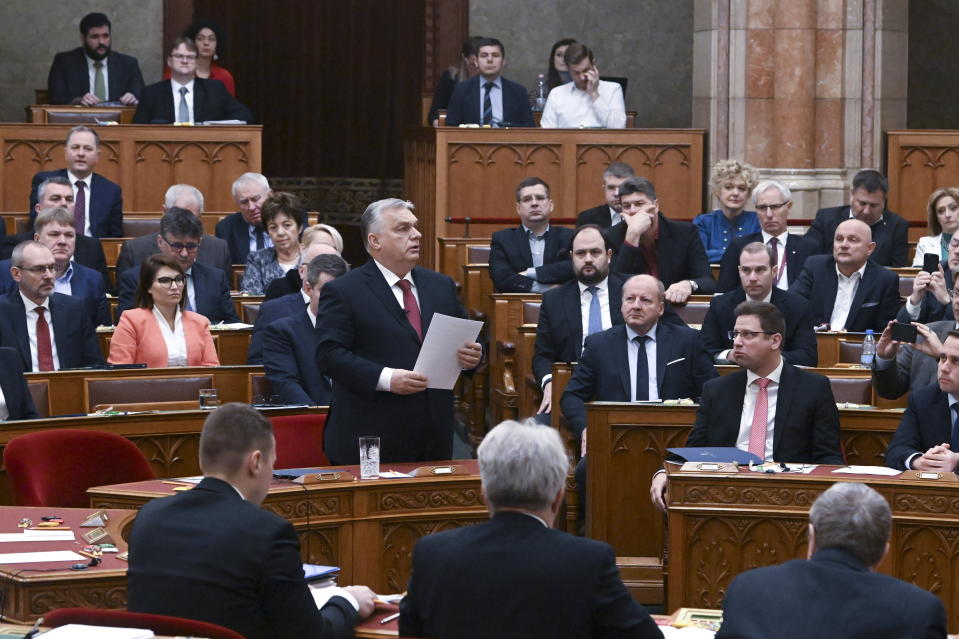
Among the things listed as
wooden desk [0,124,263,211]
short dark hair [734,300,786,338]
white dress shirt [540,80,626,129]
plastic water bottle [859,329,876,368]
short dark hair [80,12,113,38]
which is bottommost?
plastic water bottle [859,329,876,368]

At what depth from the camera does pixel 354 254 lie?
16641 millimetres

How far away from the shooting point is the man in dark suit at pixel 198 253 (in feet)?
30.6

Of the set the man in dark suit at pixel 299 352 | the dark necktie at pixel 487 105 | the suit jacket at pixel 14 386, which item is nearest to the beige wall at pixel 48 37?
the dark necktie at pixel 487 105

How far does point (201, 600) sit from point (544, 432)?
0.94 m

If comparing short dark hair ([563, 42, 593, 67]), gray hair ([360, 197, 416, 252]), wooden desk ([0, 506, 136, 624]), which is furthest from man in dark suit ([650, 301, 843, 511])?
short dark hair ([563, 42, 593, 67])

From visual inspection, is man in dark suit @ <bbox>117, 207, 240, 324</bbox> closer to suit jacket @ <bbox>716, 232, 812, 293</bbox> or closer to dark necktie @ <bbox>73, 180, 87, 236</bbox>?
dark necktie @ <bbox>73, 180, 87, 236</bbox>

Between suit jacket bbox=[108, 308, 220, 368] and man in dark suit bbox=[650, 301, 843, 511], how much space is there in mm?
2594

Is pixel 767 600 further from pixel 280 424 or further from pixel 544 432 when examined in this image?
pixel 280 424

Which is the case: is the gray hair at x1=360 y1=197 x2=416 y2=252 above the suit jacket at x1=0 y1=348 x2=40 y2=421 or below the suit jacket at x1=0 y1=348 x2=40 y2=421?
above

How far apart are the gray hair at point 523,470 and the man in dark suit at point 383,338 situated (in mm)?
2145

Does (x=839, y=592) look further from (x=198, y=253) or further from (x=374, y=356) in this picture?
(x=198, y=253)

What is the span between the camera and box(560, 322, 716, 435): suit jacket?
7.12m

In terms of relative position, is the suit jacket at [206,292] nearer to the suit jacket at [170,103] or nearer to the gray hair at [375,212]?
the gray hair at [375,212]

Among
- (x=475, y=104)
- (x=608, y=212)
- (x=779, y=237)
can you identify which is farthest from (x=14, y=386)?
(x=475, y=104)
